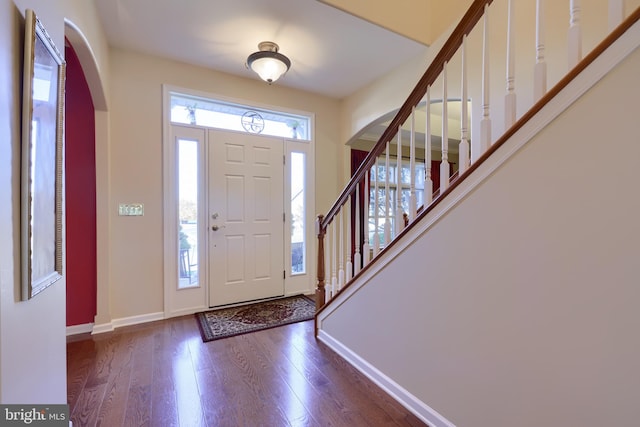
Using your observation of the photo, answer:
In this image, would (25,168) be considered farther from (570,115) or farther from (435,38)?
(435,38)

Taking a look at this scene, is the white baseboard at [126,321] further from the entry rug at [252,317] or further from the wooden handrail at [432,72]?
the wooden handrail at [432,72]

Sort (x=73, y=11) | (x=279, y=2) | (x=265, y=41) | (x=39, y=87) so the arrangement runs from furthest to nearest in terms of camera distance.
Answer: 1. (x=265, y=41)
2. (x=279, y=2)
3. (x=73, y=11)
4. (x=39, y=87)

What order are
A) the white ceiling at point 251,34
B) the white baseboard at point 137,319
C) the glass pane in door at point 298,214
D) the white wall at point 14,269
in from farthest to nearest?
the glass pane in door at point 298,214 < the white baseboard at point 137,319 < the white ceiling at point 251,34 < the white wall at point 14,269

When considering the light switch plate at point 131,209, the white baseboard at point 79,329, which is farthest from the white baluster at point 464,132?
the white baseboard at point 79,329

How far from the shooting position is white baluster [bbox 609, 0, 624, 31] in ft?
2.81

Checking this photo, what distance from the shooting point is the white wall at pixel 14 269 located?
0.84 m

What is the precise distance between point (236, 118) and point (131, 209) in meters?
1.49

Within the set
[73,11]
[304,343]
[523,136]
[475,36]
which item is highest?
[475,36]

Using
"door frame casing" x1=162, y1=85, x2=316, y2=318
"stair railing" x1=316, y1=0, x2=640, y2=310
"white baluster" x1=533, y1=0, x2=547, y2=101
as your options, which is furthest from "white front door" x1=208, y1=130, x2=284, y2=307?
"white baluster" x1=533, y1=0, x2=547, y2=101

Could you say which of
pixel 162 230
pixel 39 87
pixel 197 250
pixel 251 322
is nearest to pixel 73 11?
pixel 39 87

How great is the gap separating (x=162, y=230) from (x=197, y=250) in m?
0.41

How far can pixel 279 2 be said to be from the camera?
211 cm

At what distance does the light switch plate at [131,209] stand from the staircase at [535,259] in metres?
2.45

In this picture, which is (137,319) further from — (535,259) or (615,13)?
(615,13)
